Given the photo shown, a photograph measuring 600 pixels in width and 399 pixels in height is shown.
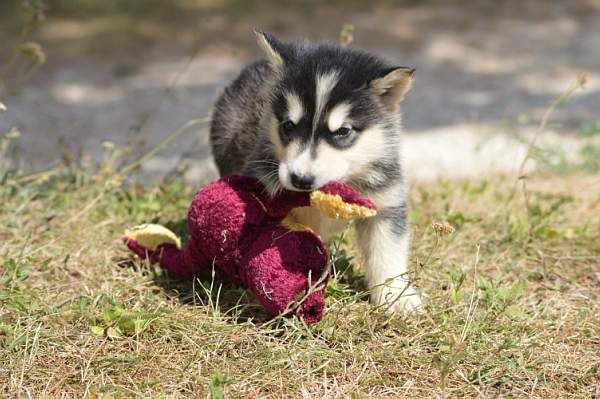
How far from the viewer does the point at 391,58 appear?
10195mm

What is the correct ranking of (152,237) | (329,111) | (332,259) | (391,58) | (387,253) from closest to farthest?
(329,111)
(387,253)
(332,259)
(152,237)
(391,58)

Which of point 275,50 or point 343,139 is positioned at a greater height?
point 275,50

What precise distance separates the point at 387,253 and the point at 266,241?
69 cm

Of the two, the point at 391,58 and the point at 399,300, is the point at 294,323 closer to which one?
the point at 399,300

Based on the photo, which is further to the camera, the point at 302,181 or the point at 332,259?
the point at 332,259

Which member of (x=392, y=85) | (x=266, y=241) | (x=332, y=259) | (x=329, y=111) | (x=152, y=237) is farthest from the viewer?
(x=152, y=237)

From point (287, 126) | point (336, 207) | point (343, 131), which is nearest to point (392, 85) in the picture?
point (343, 131)

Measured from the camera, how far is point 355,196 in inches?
154

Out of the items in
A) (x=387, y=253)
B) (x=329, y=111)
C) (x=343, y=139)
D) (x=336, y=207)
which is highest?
(x=329, y=111)

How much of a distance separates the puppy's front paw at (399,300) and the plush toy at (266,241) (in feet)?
1.34

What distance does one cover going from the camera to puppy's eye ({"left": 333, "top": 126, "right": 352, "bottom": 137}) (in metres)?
3.91

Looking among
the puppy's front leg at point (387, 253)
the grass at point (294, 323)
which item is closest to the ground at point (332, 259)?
the grass at point (294, 323)

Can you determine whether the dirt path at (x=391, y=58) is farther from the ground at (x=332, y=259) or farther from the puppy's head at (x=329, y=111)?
the puppy's head at (x=329, y=111)

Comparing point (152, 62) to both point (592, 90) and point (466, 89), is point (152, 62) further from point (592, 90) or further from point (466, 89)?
point (592, 90)
